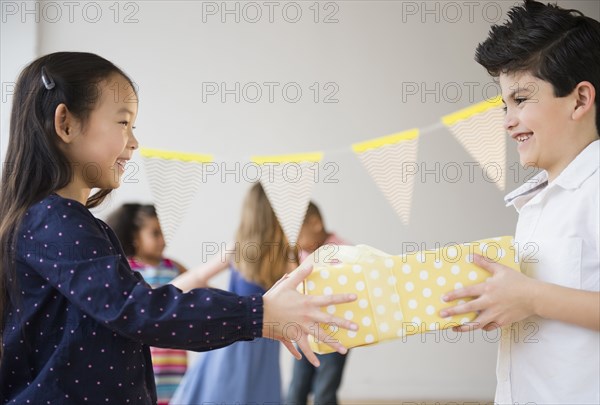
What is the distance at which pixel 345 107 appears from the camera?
15.2ft

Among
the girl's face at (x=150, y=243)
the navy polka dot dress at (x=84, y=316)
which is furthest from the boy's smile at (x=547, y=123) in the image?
the girl's face at (x=150, y=243)

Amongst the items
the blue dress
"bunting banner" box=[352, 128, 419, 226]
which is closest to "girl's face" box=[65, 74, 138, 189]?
"bunting banner" box=[352, 128, 419, 226]

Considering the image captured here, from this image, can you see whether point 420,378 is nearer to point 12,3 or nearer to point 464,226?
point 464,226

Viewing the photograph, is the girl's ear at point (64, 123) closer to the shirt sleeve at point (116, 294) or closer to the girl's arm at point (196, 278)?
the shirt sleeve at point (116, 294)

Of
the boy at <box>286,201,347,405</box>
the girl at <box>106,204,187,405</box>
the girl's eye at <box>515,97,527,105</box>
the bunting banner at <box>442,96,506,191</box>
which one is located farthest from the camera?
the boy at <box>286,201,347,405</box>

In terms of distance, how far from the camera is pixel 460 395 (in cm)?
461

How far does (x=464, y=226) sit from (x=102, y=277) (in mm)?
3835

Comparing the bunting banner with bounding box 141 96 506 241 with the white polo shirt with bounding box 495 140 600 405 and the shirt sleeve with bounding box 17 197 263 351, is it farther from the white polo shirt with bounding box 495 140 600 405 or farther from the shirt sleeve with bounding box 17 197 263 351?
the shirt sleeve with bounding box 17 197 263 351

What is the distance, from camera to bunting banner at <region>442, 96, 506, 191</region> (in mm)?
1888

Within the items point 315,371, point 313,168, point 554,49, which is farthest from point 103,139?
point 315,371

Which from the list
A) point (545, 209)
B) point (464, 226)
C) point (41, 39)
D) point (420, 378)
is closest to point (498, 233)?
point (464, 226)

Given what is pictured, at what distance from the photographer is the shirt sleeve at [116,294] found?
3.44 feet

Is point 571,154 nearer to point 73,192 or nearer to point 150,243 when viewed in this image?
point 73,192

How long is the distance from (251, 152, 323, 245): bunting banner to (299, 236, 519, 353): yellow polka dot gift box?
110cm
